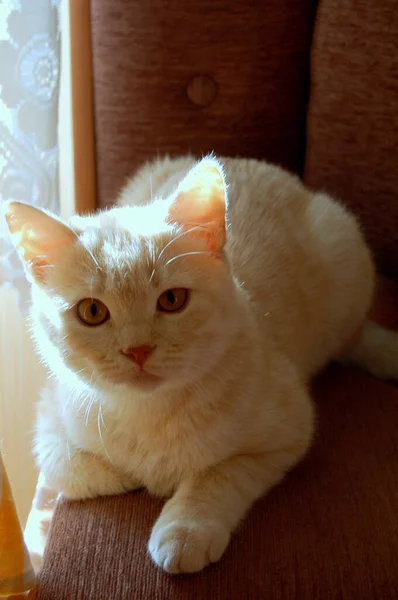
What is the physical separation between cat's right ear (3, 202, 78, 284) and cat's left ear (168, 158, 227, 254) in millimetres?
156

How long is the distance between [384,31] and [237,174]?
1.40 ft

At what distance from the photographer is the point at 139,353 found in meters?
0.86

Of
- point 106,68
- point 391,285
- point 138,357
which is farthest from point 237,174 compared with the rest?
point 138,357

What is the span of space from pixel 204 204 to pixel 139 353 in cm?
23

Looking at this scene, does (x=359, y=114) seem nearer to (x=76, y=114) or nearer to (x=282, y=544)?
(x=76, y=114)

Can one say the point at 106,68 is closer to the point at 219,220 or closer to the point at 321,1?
the point at 321,1

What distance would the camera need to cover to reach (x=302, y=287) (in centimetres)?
138

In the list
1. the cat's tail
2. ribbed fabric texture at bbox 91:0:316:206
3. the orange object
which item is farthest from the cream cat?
ribbed fabric texture at bbox 91:0:316:206

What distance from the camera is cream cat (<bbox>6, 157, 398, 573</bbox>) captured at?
2.92 ft

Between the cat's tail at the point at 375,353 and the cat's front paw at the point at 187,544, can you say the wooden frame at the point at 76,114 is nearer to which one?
the cat's tail at the point at 375,353

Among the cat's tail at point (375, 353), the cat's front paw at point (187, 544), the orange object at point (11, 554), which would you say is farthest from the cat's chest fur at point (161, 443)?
the cat's tail at point (375, 353)

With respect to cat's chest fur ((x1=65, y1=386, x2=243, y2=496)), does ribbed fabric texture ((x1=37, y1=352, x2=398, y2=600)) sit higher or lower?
lower

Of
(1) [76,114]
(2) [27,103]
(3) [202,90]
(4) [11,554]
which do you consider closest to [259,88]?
(3) [202,90]

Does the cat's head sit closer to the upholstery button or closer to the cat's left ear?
the cat's left ear
